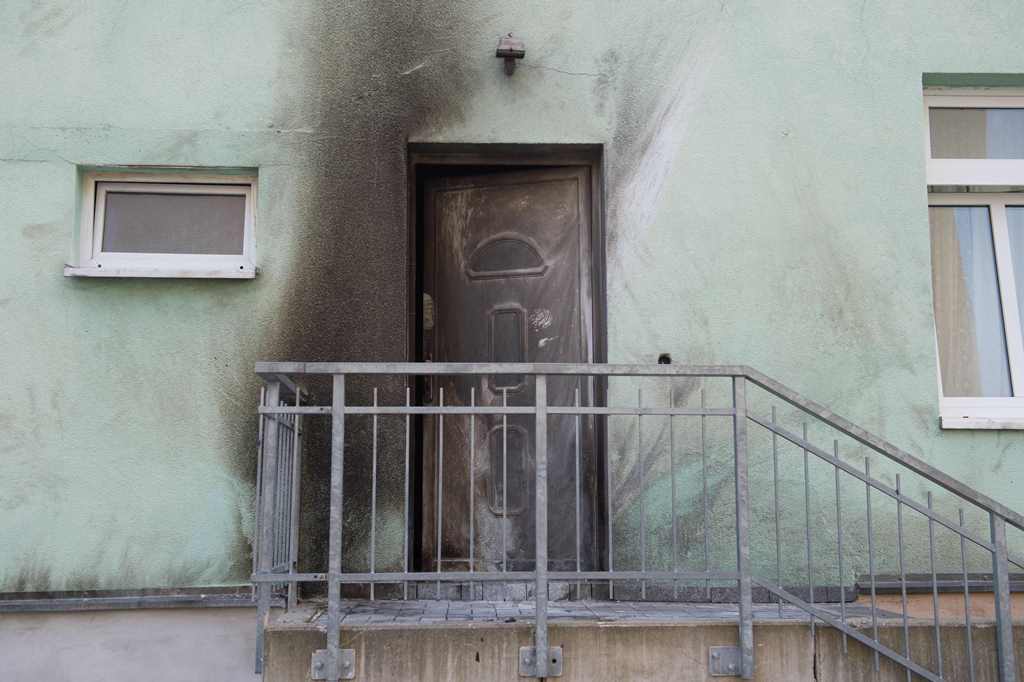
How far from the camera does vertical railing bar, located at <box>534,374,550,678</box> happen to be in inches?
146

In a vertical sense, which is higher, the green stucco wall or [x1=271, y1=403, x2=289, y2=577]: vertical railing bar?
the green stucco wall

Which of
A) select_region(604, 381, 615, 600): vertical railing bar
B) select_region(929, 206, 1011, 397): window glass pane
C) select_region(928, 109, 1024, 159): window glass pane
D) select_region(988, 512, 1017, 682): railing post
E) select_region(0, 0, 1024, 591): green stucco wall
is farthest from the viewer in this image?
select_region(928, 109, 1024, 159): window glass pane

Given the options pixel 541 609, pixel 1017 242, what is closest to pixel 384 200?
pixel 541 609

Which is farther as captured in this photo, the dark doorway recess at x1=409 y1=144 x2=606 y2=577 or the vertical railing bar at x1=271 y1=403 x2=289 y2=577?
the dark doorway recess at x1=409 y1=144 x2=606 y2=577

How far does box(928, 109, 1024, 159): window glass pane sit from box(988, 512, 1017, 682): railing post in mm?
2261

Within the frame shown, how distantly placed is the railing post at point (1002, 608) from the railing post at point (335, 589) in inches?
102

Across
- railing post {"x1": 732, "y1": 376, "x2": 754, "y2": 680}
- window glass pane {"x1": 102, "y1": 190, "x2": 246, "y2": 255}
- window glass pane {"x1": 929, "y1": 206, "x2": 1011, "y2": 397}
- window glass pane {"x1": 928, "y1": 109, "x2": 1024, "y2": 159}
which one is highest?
window glass pane {"x1": 928, "y1": 109, "x2": 1024, "y2": 159}

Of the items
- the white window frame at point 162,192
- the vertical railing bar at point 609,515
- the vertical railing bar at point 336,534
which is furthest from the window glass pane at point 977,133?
the white window frame at point 162,192

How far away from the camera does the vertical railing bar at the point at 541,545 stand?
3.71 meters

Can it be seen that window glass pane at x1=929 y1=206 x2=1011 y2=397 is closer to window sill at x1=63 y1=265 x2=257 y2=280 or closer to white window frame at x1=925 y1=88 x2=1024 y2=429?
white window frame at x1=925 y1=88 x2=1024 y2=429

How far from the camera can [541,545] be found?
3.78 m

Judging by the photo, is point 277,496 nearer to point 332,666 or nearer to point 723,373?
point 332,666

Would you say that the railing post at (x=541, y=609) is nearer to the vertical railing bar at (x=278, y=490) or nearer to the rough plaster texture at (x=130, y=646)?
the vertical railing bar at (x=278, y=490)

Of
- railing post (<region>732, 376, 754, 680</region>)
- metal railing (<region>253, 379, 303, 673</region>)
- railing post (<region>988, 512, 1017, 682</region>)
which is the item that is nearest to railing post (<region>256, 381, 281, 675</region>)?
metal railing (<region>253, 379, 303, 673</region>)
